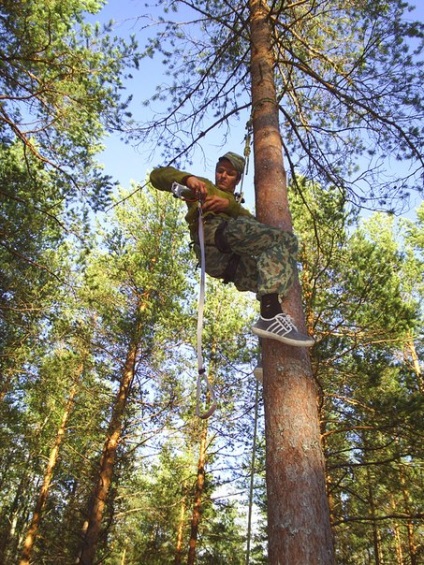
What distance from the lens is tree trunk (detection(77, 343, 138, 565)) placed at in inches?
344

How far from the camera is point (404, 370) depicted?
8562 mm

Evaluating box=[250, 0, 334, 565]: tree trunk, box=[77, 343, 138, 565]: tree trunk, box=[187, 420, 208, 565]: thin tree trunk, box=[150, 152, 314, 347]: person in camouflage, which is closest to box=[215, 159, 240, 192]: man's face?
box=[150, 152, 314, 347]: person in camouflage

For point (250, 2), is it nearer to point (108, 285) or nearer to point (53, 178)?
point (53, 178)

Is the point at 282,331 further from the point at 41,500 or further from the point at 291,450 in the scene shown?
the point at 41,500

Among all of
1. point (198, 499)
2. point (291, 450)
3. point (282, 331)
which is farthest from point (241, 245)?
point (198, 499)

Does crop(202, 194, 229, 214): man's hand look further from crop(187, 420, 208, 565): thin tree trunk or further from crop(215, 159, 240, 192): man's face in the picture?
crop(187, 420, 208, 565): thin tree trunk

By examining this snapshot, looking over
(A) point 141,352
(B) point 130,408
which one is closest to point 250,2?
(A) point 141,352

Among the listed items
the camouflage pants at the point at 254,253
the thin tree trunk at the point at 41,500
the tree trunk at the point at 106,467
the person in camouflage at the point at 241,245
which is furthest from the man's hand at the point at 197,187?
the thin tree trunk at the point at 41,500

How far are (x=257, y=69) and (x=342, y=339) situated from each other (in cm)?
494

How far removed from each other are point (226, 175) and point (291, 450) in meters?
2.40

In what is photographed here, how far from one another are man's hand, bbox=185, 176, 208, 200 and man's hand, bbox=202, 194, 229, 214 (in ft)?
0.35

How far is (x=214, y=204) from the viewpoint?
322cm

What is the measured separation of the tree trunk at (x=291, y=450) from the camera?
1.85 meters

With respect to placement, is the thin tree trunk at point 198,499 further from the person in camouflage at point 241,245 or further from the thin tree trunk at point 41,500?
the person in camouflage at point 241,245
